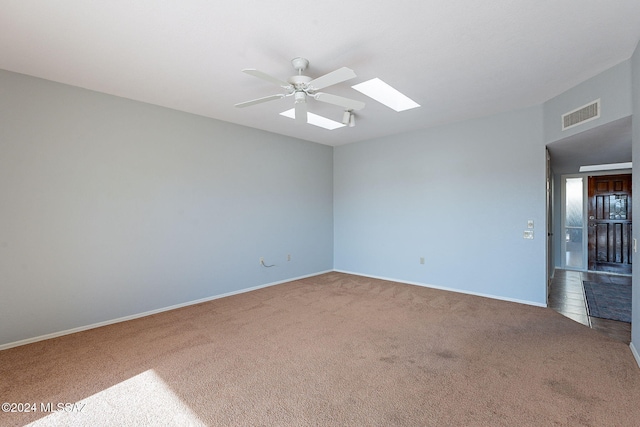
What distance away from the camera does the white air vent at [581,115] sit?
3.07 m

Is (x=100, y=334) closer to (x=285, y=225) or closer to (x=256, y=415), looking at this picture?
(x=256, y=415)

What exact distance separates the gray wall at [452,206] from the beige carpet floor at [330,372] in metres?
0.85

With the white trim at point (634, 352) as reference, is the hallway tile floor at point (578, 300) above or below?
below

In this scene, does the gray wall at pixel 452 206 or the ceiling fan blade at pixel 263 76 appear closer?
the ceiling fan blade at pixel 263 76

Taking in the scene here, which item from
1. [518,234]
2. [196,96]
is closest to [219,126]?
[196,96]

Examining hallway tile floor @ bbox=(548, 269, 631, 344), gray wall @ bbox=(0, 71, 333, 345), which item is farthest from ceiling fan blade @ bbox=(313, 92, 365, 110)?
hallway tile floor @ bbox=(548, 269, 631, 344)

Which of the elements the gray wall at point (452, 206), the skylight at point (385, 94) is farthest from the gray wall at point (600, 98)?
the skylight at point (385, 94)

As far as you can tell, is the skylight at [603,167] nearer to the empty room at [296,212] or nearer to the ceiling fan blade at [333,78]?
the empty room at [296,212]

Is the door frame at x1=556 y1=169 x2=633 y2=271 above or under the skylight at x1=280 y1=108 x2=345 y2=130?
under

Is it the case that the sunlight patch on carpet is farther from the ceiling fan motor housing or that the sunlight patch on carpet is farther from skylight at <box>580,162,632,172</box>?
skylight at <box>580,162,632,172</box>

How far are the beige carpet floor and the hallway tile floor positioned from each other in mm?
263

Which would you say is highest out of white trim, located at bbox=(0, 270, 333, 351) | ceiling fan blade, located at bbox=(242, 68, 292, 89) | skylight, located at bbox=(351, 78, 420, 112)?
skylight, located at bbox=(351, 78, 420, 112)

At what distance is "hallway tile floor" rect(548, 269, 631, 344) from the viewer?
330 centimetres

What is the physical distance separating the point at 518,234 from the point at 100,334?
5315 mm
